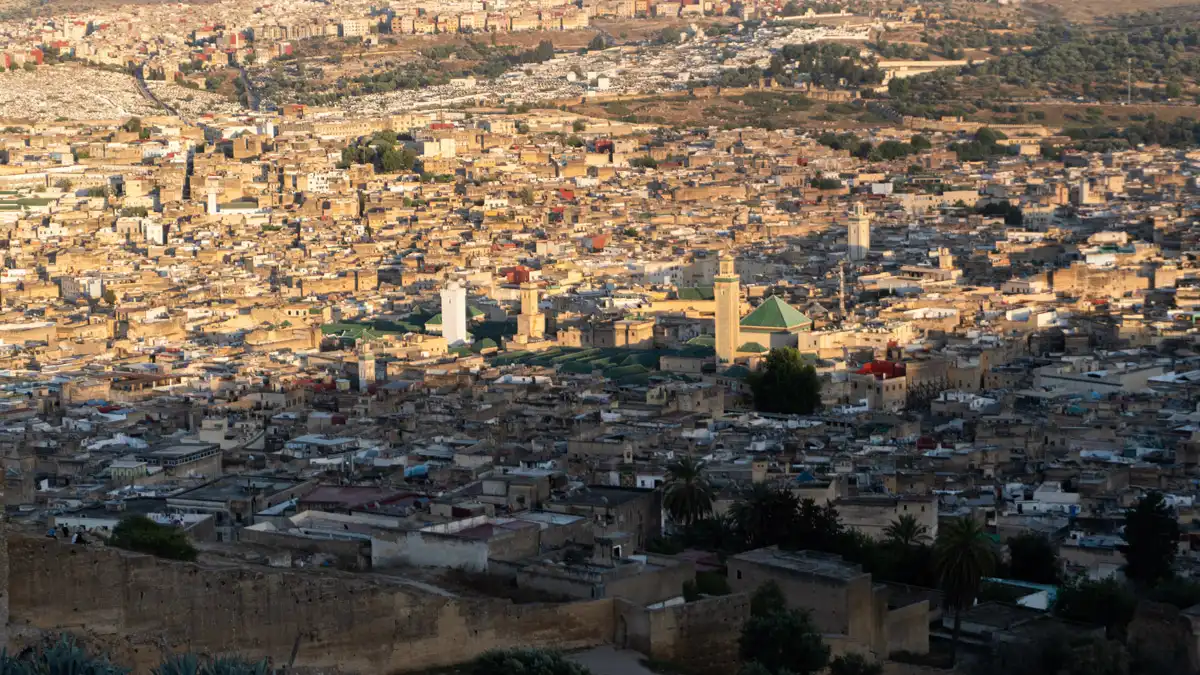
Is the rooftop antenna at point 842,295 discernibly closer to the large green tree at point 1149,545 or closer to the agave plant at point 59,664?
the large green tree at point 1149,545

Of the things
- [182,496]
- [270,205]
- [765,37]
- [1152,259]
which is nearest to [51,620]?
[182,496]

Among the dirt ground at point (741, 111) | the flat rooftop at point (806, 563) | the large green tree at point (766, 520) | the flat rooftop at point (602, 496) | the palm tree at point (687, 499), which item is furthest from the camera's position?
the dirt ground at point (741, 111)

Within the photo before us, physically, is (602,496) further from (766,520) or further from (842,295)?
(842,295)

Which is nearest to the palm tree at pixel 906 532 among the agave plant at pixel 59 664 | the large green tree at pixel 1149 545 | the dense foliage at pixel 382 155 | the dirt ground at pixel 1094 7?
the large green tree at pixel 1149 545

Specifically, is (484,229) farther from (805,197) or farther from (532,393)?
(532,393)

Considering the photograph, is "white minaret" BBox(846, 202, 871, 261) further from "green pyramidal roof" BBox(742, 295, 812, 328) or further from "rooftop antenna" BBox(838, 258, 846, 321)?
"green pyramidal roof" BBox(742, 295, 812, 328)

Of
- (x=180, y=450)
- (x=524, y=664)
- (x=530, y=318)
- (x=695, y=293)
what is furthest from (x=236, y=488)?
(x=695, y=293)

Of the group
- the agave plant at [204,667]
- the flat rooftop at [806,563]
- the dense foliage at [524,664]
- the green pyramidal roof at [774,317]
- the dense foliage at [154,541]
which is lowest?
the green pyramidal roof at [774,317]
